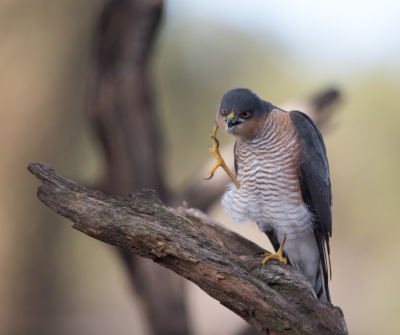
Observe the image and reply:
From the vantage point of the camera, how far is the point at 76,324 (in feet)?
17.5

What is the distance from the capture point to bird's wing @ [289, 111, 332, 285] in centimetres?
207

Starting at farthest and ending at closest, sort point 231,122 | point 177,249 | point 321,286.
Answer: point 321,286 → point 231,122 → point 177,249

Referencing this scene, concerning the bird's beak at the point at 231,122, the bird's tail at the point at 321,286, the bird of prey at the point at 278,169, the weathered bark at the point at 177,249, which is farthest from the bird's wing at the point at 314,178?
the weathered bark at the point at 177,249

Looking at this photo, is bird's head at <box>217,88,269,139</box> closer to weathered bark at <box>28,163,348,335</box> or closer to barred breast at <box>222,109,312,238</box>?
barred breast at <box>222,109,312,238</box>

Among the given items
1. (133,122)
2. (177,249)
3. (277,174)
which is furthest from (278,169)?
A: (133,122)

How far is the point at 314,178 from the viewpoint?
2088 millimetres

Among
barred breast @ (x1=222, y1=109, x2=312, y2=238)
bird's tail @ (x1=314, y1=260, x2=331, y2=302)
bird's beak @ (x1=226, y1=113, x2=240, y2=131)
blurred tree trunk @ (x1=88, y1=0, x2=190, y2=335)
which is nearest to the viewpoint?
bird's beak @ (x1=226, y1=113, x2=240, y2=131)

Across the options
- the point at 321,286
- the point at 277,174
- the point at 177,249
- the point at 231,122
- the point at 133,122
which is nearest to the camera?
the point at 177,249

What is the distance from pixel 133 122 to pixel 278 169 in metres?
1.83

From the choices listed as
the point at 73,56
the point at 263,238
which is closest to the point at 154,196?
the point at 73,56

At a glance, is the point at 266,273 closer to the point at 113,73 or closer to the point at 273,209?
the point at 273,209

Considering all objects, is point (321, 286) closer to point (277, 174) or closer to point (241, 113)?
point (277, 174)

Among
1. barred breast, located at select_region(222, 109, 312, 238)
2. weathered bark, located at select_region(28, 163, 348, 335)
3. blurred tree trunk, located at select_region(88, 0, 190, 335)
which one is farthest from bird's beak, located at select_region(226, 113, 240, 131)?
blurred tree trunk, located at select_region(88, 0, 190, 335)

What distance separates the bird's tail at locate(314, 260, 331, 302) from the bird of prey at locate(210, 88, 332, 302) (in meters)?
0.12
